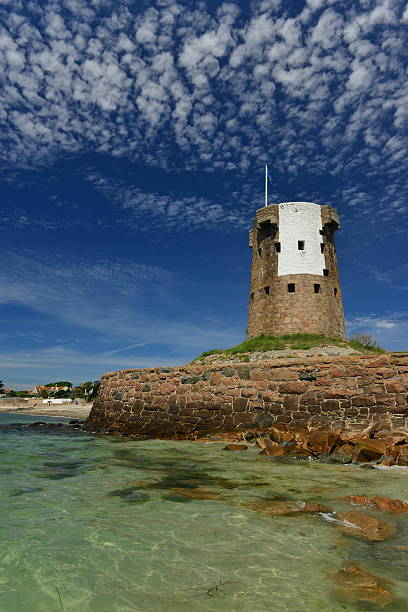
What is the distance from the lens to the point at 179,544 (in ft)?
10.5

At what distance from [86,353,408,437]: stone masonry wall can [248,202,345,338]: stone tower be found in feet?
45.4

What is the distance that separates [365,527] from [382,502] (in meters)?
0.85

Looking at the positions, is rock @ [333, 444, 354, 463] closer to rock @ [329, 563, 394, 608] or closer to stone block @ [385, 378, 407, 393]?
stone block @ [385, 378, 407, 393]

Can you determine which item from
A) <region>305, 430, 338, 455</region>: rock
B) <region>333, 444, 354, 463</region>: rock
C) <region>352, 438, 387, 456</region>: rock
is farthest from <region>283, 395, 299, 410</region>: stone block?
<region>352, 438, 387, 456</region>: rock

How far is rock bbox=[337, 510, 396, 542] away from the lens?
332 cm

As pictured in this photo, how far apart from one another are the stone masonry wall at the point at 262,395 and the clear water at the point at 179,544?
2911 millimetres

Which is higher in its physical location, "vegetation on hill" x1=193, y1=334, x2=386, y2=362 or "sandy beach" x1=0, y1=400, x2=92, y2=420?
"vegetation on hill" x1=193, y1=334, x2=386, y2=362

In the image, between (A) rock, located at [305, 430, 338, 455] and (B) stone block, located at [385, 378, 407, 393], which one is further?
(B) stone block, located at [385, 378, 407, 393]

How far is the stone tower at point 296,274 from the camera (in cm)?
2445

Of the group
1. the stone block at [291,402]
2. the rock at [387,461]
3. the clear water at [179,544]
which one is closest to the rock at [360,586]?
the clear water at [179,544]

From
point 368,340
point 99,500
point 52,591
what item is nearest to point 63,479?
point 99,500

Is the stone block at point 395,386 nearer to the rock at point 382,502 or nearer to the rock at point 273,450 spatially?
the rock at point 273,450

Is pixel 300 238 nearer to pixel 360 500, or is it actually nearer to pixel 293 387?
pixel 293 387

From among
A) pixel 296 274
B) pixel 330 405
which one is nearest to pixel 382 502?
pixel 330 405
